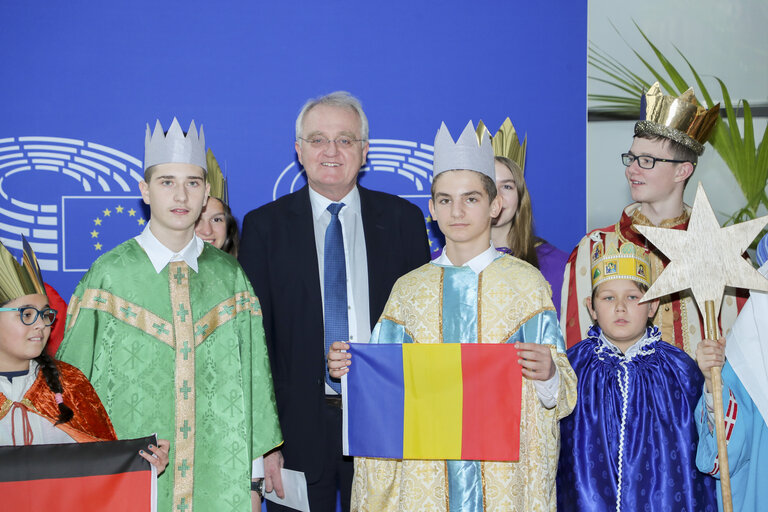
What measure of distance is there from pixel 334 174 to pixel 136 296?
1.11m

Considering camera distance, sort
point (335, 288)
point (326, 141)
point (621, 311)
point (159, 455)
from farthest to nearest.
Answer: point (326, 141) → point (335, 288) → point (621, 311) → point (159, 455)

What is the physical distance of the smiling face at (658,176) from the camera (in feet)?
11.7

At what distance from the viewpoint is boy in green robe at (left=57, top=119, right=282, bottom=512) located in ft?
9.17

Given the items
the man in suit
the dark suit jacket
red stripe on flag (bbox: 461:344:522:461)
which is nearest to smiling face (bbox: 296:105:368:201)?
the man in suit

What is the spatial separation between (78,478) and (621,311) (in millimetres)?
2205

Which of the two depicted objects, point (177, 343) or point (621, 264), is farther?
point (621, 264)

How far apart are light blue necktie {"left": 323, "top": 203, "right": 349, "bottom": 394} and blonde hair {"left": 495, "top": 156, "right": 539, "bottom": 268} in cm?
101

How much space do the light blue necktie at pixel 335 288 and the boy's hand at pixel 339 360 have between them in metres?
0.46

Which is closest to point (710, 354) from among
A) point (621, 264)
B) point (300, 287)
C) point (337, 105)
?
point (621, 264)

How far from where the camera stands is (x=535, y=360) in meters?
2.68

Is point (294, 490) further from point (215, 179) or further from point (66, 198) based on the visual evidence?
point (66, 198)

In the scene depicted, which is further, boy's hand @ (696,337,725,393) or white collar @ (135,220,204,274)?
white collar @ (135,220,204,274)

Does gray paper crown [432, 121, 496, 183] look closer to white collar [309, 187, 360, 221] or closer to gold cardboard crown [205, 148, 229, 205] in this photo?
white collar [309, 187, 360, 221]

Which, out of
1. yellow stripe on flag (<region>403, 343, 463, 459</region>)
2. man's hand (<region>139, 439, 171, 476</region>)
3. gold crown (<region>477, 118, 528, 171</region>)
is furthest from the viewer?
gold crown (<region>477, 118, 528, 171</region>)
